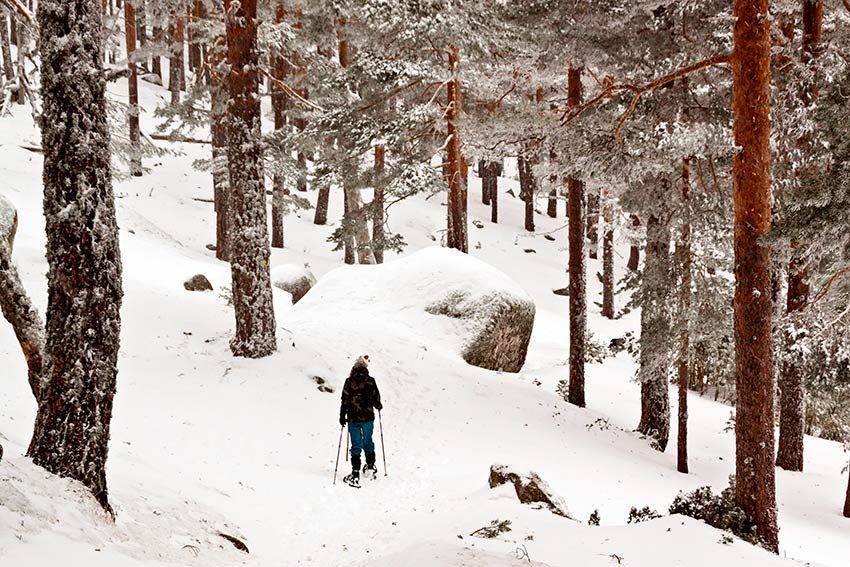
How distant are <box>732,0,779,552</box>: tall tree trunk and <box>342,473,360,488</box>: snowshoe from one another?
5080 millimetres

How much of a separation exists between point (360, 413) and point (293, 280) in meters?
12.7

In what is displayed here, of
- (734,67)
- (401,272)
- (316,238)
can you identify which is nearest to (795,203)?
(734,67)

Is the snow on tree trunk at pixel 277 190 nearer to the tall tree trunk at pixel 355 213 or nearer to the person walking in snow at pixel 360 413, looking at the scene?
the tall tree trunk at pixel 355 213

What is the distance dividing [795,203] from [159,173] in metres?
28.8

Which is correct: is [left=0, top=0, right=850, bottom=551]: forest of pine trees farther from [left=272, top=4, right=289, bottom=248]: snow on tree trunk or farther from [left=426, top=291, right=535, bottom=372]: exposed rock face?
[left=426, top=291, right=535, bottom=372]: exposed rock face

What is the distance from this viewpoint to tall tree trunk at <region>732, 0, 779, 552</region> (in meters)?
7.12

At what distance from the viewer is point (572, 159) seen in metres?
10.5

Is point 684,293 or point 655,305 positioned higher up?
point 684,293

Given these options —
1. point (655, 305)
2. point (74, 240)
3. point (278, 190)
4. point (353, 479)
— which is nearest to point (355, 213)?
point (278, 190)

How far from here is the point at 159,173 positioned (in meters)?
30.1

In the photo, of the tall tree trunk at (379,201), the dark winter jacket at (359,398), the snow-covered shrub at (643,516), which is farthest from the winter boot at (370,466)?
the tall tree trunk at (379,201)

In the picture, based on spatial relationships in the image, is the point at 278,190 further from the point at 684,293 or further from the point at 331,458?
the point at 684,293

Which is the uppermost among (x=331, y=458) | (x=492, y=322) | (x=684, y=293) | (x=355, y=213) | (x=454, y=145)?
(x=454, y=145)

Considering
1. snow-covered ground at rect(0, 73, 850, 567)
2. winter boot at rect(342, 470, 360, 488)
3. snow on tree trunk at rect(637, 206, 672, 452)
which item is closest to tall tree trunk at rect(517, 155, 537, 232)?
snow-covered ground at rect(0, 73, 850, 567)
